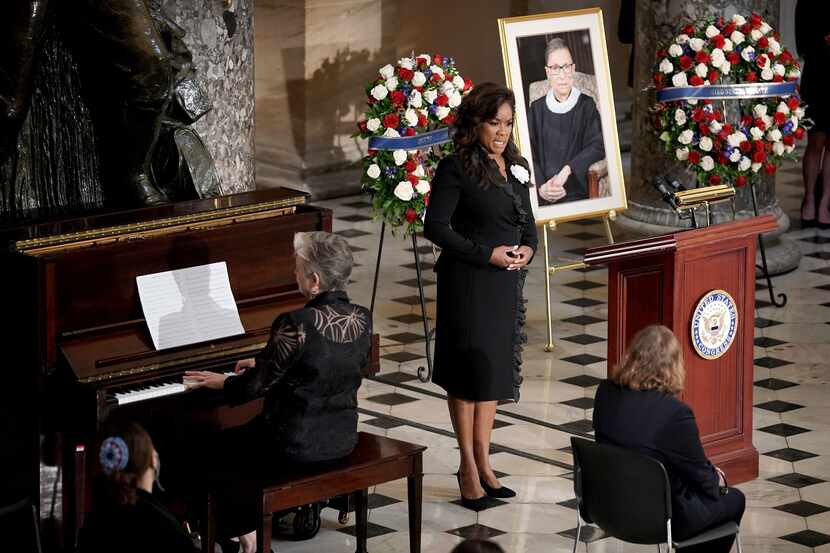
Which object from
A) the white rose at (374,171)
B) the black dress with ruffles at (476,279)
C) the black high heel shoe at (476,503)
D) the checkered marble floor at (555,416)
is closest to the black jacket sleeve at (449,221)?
the black dress with ruffles at (476,279)

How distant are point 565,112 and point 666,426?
4.26 m

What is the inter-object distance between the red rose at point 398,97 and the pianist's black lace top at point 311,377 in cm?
310

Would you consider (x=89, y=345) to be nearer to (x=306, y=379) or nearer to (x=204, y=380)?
(x=204, y=380)

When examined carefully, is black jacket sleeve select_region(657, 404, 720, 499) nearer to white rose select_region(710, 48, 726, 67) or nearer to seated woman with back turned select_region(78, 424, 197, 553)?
seated woman with back turned select_region(78, 424, 197, 553)

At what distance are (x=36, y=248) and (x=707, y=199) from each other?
2895mm

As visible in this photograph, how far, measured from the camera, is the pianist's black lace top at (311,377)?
17.0 feet

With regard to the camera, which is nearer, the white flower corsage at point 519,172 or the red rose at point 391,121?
the white flower corsage at point 519,172

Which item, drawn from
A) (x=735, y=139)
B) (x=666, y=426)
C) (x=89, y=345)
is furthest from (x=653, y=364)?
(x=735, y=139)

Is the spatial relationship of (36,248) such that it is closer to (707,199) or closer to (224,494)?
(224,494)

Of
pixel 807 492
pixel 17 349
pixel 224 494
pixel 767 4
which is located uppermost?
pixel 767 4

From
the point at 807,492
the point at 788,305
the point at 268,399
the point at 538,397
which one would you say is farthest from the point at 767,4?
the point at 268,399

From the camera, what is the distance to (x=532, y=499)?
21.8 feet

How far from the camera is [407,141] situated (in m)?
8.24

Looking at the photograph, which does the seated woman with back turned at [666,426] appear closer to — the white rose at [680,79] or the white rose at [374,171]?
the white rose at [374,171]
